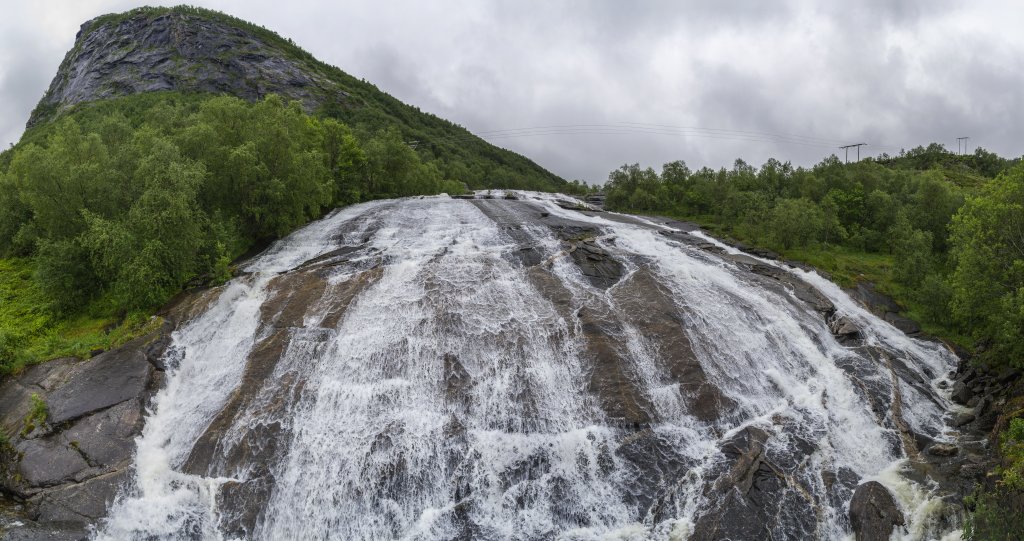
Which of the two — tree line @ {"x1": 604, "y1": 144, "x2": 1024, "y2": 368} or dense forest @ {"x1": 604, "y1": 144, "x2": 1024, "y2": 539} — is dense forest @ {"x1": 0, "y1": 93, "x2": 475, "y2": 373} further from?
tree line @ {"x1": 604, "y1": 144, "x2": 1024, "y2": 368}

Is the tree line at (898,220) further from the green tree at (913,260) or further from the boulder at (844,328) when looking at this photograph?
the boulder at (844,328)

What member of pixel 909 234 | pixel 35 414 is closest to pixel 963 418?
pixel 909 234

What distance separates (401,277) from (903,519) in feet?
73.2

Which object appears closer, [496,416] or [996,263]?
[496,416]

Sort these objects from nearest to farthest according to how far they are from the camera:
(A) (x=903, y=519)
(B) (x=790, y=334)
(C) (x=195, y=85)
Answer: (A) (x=903, y=519) < (B) (x=790, y=334) < (C) (x=195, y=85)

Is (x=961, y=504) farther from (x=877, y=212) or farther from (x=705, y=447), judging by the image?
(x=877, y=212)

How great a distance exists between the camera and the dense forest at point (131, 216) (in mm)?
24281

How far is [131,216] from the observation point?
81.9ft

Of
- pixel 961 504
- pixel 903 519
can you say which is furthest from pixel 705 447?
pixel 961 504

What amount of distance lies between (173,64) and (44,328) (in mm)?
111101

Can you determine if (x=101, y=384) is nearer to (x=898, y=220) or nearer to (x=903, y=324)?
(x=903, y=324)

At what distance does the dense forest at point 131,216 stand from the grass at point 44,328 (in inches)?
2.7

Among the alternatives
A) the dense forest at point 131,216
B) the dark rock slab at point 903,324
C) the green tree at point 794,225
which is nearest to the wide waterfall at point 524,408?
the dark rock slab at point 903,324

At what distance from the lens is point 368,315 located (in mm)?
22719
